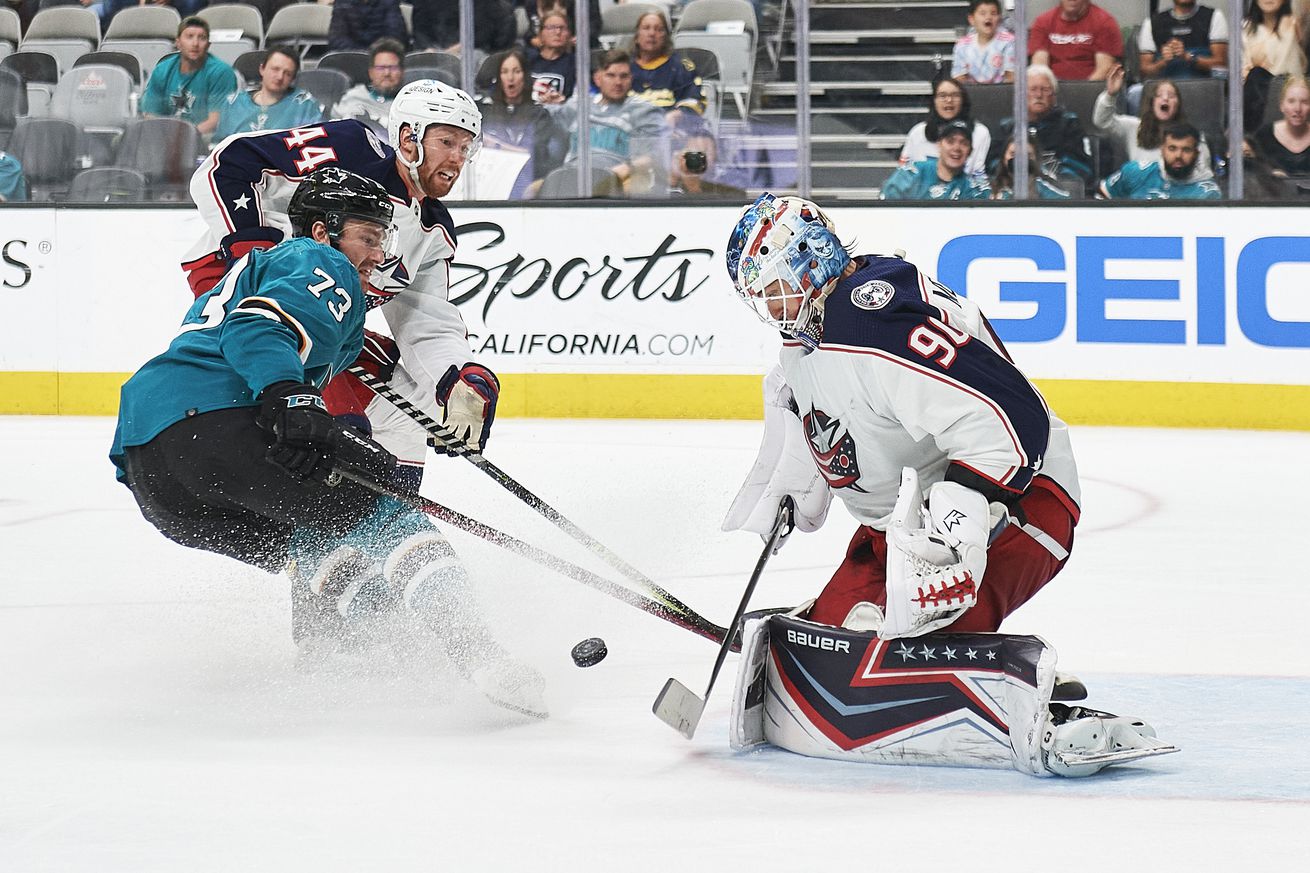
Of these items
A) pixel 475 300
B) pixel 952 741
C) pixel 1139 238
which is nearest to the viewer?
pixel 952 741

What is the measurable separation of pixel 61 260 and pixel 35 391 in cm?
57

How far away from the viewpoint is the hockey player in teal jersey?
2678 mm

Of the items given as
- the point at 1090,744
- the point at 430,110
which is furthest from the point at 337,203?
the point at 1090,744

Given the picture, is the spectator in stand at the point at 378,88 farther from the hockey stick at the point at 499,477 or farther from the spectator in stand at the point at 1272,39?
the hockey stick at the point at 499,477

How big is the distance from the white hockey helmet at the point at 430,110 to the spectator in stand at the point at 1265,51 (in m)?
4.19

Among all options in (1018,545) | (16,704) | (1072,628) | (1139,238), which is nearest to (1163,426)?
(1139,238)

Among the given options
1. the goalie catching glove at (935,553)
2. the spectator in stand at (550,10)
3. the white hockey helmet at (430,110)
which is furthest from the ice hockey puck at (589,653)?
the spectator in stand at (550,10)

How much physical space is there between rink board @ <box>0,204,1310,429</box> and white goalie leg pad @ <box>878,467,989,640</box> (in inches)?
176

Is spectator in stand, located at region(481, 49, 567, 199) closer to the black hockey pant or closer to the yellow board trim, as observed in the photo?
the yellow board trim

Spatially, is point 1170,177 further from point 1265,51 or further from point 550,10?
point 550,10

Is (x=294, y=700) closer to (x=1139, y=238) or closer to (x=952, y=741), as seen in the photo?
(x=952, y=741)

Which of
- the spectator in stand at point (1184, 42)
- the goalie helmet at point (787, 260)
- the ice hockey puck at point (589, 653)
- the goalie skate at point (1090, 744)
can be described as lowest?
the ice hockey puck at point (589, 653)

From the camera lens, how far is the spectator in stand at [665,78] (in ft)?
24.0

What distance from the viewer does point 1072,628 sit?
3391 mm
